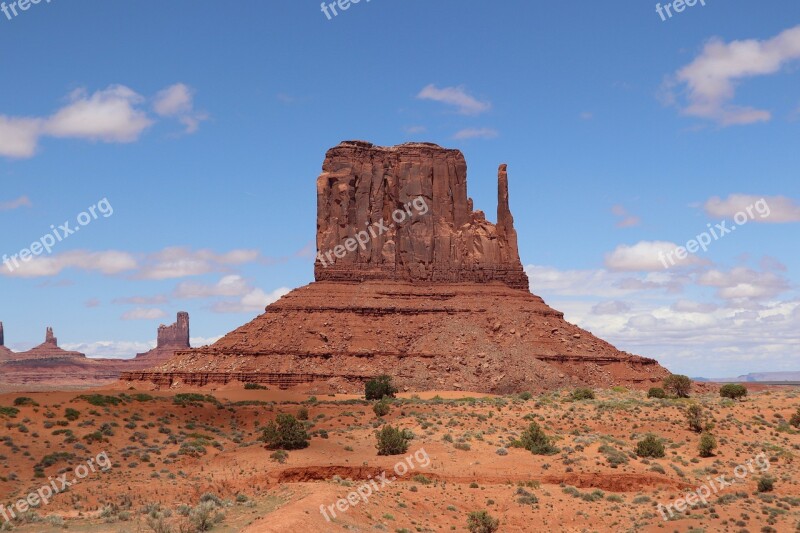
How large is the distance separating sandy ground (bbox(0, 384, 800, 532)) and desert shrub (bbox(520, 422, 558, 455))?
74cm

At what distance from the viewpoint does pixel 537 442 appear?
151 ft

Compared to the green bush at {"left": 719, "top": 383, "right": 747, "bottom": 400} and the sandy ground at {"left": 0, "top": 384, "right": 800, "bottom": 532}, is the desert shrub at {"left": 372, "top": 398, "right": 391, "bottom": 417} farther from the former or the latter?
the green bush at {"left": 719, "top": 383, "right": 747, "bottom": 400}

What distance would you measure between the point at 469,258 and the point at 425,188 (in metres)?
9.57

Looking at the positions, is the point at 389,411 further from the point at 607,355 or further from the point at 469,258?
the point at 469,258

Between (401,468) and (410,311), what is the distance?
60.6 meters

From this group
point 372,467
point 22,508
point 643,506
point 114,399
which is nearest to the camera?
point 22,508

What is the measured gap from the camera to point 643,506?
37.8m

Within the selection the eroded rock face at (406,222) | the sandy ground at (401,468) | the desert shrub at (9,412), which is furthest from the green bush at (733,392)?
the eroded rock face at (406,222)

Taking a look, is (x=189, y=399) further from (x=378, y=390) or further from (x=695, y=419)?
(x=695, y=419)

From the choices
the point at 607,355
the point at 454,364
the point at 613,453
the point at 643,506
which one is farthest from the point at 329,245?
the point at 643,506

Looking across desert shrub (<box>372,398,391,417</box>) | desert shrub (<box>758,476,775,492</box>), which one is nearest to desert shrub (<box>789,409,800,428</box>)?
desert shrub (<box>758,476,775,492</box>)

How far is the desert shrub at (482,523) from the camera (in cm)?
3356

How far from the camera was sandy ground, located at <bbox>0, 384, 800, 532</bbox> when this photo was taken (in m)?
34.0

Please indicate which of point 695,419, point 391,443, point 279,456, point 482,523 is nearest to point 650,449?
point 695,419
